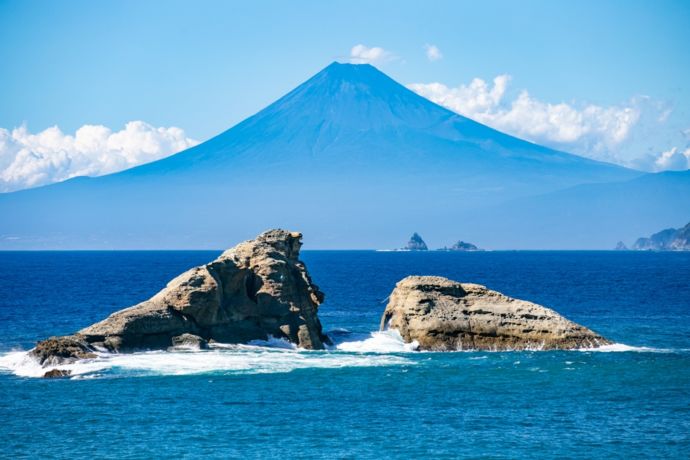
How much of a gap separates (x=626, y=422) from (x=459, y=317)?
17213mm

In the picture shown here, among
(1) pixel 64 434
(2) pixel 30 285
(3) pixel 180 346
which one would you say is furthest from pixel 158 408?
(2) pixel 30 285

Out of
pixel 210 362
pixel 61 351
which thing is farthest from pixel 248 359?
pixel 61 351

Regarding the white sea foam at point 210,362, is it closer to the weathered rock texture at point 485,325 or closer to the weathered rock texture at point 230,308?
the weathered rock texture at point 230,308

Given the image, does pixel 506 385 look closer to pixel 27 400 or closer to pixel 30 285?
pixel 27 400

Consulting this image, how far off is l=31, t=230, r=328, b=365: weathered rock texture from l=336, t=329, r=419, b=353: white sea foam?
1.61m

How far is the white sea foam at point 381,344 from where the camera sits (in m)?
50.4

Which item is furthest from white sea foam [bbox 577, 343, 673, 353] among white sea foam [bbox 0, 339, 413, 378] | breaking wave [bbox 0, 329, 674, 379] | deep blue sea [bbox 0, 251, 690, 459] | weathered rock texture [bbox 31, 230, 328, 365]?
weathered rock texture [bbox 31, 230, 328, 365]

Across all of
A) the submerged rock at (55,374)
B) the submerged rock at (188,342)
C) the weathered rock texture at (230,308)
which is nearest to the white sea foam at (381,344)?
the weathered rock texture at (230,308)

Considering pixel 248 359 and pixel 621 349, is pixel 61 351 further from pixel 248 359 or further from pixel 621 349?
pixel 621 349

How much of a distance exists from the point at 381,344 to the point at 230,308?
8.14 meters

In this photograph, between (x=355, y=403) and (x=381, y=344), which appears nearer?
(x=355, y=403)

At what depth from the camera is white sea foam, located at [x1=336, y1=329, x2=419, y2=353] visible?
5038 cm

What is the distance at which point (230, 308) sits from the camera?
164ft

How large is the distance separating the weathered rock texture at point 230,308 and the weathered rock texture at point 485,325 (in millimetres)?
5377
